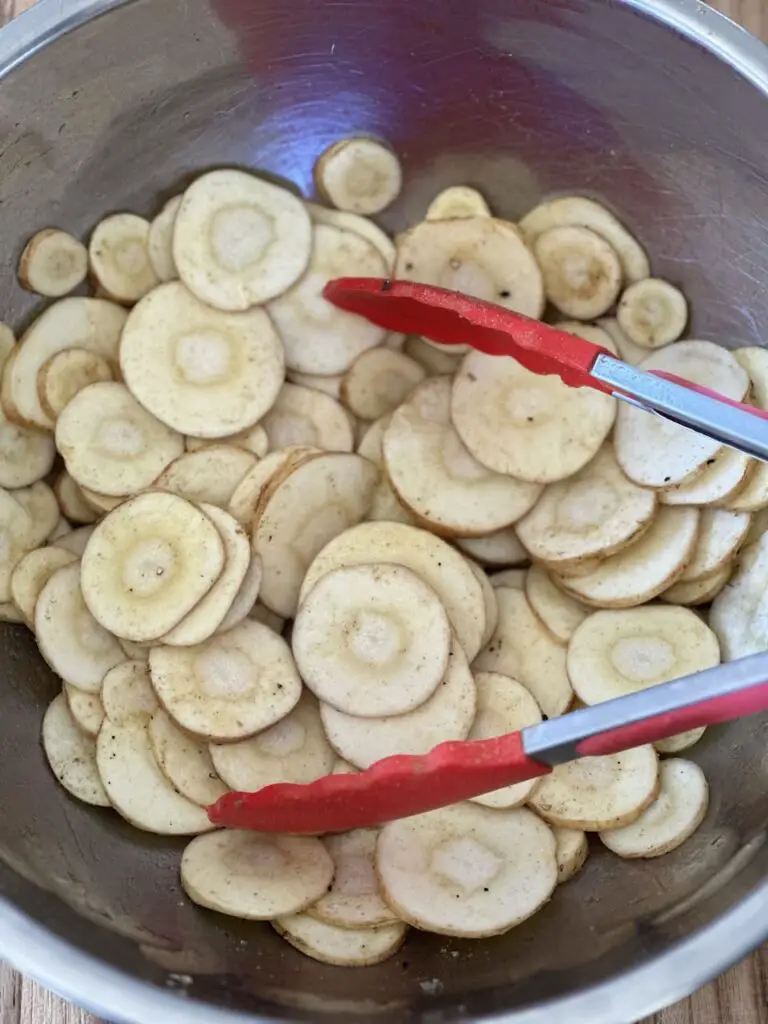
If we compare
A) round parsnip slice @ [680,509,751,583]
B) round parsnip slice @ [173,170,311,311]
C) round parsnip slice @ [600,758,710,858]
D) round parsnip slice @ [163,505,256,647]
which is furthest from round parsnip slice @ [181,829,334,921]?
round parsnip slice @ [173,170,311,311]

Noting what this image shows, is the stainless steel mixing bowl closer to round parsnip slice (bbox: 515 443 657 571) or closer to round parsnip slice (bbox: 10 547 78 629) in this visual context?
round parsnip slice (bbox: 10 547 78 629)

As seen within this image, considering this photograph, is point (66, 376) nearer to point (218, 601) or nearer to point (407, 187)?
point (218, 601)

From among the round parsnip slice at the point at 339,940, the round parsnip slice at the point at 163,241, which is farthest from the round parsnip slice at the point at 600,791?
the round parsnip slice at the point at 163,241

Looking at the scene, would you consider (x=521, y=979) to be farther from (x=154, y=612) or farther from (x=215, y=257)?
(x=215, y=257)

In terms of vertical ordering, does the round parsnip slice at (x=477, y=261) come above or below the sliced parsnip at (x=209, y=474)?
above

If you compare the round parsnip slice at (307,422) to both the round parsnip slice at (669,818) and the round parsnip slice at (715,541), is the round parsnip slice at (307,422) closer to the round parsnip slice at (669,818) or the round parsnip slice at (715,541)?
the round parsnip slice at (715,541)

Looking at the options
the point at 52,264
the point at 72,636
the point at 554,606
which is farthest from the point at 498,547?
the point at 52,264

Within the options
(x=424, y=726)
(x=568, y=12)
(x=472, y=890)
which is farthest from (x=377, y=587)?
(x=568, y=12)
